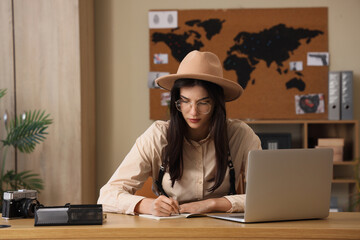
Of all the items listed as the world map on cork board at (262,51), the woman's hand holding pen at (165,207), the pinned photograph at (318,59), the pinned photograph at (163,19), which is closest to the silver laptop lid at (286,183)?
the woman's hand holding pen at (165,207)

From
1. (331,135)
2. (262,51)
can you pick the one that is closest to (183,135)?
(262,51)

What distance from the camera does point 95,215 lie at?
1.56 meters

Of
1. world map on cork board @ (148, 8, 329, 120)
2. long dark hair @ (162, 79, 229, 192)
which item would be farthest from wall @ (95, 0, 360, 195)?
long dark hair @ (162, 79, 229, 192)

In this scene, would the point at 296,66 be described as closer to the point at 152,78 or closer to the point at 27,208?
the point at 152,78

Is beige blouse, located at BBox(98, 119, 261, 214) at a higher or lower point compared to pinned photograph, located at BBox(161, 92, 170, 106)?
lower

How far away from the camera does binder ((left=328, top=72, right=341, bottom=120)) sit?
163 inches

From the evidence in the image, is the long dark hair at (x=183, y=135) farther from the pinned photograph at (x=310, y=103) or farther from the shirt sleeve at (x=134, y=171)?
the pinned photograph at (x=310, y=103)

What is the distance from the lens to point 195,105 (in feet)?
6.74

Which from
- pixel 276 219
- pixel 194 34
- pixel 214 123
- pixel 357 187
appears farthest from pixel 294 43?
pixel 276 219

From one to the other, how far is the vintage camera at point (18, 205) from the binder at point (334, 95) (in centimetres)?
301

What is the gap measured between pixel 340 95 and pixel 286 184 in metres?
2.79

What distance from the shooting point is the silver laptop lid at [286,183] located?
5.04ft

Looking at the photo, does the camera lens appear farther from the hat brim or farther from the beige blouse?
the hat brim

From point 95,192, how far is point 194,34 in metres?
1.66
